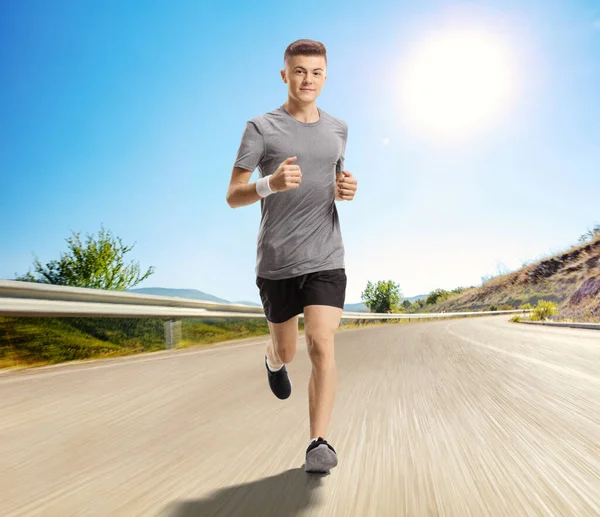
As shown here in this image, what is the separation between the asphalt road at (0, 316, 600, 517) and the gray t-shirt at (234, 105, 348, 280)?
41.9 inches

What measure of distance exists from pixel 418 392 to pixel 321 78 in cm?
284

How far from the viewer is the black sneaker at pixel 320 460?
2.63 metres

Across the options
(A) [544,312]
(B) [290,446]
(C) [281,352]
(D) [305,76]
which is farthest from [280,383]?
(A) [544,312]

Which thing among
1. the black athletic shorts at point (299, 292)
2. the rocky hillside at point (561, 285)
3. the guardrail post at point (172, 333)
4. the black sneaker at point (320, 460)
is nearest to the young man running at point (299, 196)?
the black athletic shorts at point (299, 292)

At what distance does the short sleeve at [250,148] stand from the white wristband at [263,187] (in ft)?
0.81

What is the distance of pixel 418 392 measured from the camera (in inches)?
197

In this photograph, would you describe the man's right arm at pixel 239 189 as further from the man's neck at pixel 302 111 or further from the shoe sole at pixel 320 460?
the shoe sole at pixel 320 460

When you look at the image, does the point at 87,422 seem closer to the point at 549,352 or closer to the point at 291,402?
the point at 291,402

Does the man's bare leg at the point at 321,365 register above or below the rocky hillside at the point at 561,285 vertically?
below

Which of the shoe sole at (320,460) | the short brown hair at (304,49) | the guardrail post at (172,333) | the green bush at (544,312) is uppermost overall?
the green bush at (544,312)

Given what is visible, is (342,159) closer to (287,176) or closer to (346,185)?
(346,185)

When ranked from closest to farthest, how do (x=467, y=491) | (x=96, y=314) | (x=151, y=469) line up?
(x=467, y=491)
(x=151, y=469)
(x=96, y=314)

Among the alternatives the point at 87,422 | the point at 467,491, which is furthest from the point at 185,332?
Answer: the point at 467,491

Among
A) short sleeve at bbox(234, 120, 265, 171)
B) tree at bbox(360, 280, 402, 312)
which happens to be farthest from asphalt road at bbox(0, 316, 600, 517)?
tree at bbox(360, 280, 402, 312)
